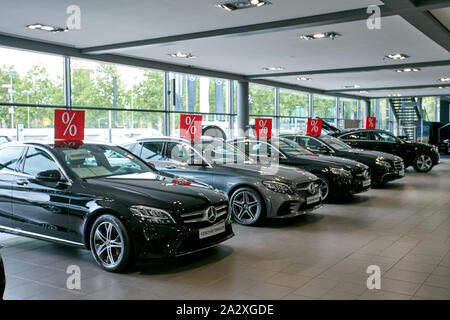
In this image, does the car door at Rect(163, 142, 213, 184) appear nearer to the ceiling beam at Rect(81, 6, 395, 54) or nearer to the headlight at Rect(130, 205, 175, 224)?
the headlight at Rect(130, 205, 175, 224)

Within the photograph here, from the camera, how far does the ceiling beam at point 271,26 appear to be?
7586mm

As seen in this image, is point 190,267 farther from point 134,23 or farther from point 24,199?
point 134,23

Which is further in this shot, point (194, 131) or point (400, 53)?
point (400, 53)

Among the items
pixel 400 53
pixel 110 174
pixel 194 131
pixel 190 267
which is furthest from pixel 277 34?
pixel 190 267

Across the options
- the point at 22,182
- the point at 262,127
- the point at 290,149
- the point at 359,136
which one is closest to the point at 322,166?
the point at 290,149

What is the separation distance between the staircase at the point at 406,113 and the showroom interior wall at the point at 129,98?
8501 millimetres

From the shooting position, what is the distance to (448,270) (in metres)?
4.77

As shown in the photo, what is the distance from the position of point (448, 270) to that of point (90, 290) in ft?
11.8

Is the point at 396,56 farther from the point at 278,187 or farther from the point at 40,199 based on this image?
the point at 40,199

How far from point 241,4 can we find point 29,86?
6422 mm

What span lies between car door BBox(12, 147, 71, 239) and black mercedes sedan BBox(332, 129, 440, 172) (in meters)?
10.9

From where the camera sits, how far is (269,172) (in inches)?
278

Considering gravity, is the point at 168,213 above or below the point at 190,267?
above

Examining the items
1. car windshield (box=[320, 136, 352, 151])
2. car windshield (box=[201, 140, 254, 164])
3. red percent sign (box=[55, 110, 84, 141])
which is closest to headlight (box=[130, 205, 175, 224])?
A: car windshield (box=[201, 140, 254, 164])
